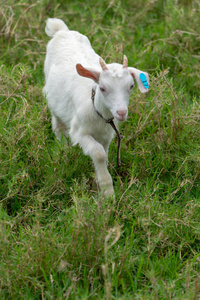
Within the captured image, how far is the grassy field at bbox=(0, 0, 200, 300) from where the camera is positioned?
3.22m

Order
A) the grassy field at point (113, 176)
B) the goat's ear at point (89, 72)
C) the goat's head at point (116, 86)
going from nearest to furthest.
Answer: the grassy field at point (113, 176)
the goat's head at point (116, 86)
the goat's ear at point (89, 72)

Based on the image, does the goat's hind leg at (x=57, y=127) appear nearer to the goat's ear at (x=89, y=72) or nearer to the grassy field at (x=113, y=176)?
the grassy field at (x=113, y=176)

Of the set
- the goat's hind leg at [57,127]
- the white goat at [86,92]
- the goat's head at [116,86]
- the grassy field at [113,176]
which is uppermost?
the goat's head at [116,86]

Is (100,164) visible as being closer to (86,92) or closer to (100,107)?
(100,107)

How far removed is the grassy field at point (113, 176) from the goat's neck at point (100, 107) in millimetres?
526

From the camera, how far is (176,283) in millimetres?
3271

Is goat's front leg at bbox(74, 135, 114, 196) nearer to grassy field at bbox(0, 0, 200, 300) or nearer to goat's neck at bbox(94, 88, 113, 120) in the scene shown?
grassy field at bbox(0, 0, 200, 300)

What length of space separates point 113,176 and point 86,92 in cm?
83

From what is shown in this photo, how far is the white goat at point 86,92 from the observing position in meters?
3.73

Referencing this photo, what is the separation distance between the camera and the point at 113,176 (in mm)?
4625

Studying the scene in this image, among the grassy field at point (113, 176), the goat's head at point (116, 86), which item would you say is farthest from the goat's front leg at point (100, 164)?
the goat's head at point (116, 86)

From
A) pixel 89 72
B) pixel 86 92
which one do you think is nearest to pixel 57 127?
pixel 86 92

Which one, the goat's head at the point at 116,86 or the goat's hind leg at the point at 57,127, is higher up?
the goat's head at the point at 116,86

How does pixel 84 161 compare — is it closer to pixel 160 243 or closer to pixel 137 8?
pixel 160 243
